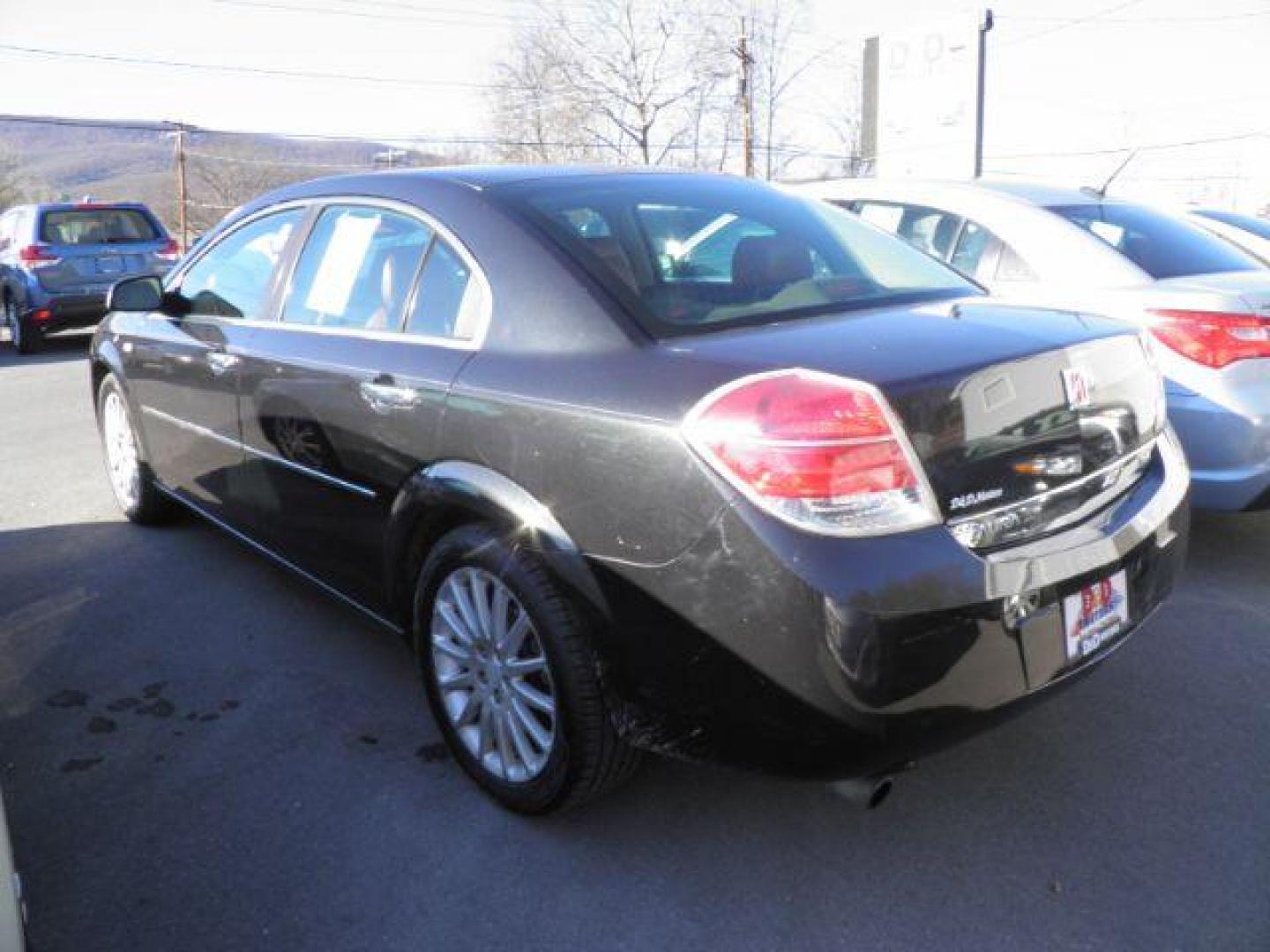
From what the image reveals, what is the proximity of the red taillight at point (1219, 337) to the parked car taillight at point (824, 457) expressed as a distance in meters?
2.45

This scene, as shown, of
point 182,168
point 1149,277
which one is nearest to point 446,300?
point 1149,277

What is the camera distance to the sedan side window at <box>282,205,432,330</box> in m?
3.01

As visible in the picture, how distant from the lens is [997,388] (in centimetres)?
220

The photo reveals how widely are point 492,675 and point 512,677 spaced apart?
0.09 meters

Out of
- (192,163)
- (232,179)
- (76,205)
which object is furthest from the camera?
(232,179)

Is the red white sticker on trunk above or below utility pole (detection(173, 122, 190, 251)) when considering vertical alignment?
below

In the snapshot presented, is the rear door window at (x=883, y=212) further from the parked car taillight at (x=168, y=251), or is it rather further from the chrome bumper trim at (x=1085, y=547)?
the parked car taillight at (x=168, y=251)

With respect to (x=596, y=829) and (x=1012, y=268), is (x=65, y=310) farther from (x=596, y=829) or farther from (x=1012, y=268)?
(x=596, y=829)

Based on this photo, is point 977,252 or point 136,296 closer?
point 136,296

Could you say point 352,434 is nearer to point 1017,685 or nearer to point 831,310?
point 831,310

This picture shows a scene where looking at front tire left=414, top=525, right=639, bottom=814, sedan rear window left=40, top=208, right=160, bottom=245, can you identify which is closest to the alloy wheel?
sedan rear window left=40, top=208, right=160, bottom=245

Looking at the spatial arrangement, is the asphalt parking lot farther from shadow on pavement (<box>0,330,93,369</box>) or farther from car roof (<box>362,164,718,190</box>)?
shadow on pavement (<box>0,330,93,369</box>)

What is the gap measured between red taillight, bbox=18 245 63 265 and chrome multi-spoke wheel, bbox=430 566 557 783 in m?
11.6

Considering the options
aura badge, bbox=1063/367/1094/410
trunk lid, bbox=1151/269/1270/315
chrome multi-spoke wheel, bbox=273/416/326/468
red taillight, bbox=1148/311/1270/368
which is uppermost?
trunk lid, bbox=1151/269/1270/315
